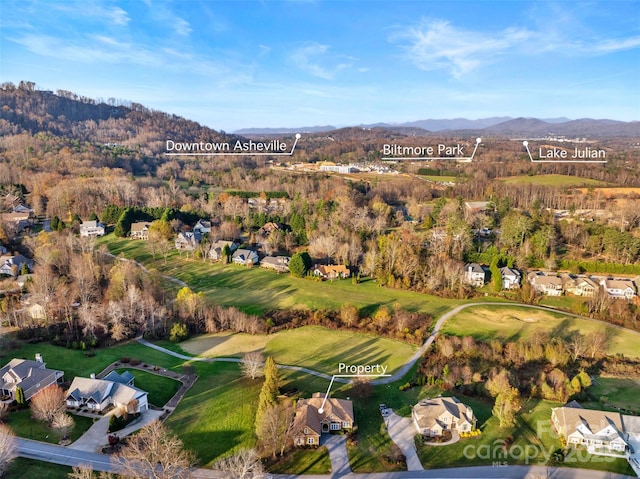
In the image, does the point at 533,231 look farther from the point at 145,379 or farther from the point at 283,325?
the point at 145,379

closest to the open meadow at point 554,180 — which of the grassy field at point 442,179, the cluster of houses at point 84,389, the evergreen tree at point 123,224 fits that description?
the grassy field at point 442,179

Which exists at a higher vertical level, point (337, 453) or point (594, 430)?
point (594, 430)

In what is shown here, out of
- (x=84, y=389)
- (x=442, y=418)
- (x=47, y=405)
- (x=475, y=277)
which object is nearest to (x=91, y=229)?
(x=84, y=389)

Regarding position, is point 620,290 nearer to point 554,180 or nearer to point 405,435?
point 405,435

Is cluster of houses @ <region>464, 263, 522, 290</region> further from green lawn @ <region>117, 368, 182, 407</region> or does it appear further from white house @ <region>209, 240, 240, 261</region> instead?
green lawn @ <region>117, 368, 182, 407</region>

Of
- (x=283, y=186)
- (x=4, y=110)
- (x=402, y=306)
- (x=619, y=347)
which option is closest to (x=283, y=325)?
(x=402, y=306)

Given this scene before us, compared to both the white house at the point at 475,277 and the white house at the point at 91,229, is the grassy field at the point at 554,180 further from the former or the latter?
the white house at the point at 91,229
